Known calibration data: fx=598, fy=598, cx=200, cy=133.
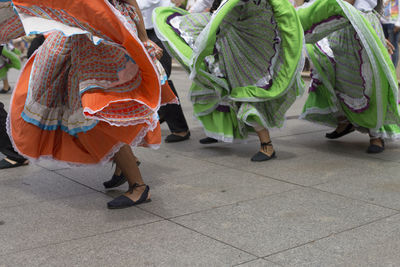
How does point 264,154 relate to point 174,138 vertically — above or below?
above

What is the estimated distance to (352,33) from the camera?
17.3 ft

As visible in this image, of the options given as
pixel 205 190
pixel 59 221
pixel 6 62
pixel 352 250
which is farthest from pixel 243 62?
pixel 6 62

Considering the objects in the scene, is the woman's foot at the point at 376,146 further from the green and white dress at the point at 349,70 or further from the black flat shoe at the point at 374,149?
the green and white dress at the point at 349,70

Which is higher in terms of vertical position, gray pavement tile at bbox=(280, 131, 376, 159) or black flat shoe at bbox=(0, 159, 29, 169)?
black flat shoe at bbox=(0, 159, 29, 169)

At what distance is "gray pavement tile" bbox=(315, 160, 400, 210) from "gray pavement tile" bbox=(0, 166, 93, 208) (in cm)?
180

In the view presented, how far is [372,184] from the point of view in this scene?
4371 millimetres

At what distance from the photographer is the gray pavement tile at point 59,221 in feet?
10.6

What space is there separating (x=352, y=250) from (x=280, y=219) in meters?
0.60

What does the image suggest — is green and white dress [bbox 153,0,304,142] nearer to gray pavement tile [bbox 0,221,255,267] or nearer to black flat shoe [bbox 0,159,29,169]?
black flat shoe [bbox 0,159,29,169]

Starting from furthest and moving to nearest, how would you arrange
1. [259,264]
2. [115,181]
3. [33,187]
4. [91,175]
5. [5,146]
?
[5,146], [91,175], [33,187], [115,181], [259,264]

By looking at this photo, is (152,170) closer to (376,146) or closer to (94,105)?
(94,105)

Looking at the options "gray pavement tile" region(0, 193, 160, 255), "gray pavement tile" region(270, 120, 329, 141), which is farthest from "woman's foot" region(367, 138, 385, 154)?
"gray pavement tile" region(0, 193, 160, 255)

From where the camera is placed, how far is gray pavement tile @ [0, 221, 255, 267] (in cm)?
290

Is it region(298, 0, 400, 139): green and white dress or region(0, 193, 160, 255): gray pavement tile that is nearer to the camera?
region(0, 193, 160, 255): gray pavement tile
